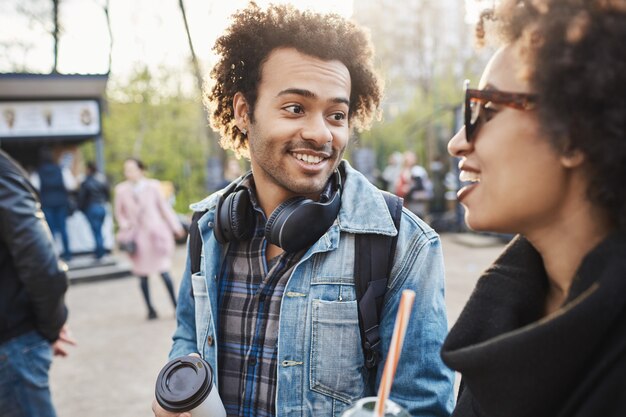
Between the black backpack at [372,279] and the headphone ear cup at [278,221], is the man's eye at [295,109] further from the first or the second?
the black backpack at [372,279]

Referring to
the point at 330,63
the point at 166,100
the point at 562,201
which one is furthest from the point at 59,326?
the point at 166,100

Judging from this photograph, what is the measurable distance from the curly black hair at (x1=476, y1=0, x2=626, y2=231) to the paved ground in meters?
4.08

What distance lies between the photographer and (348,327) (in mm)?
1676

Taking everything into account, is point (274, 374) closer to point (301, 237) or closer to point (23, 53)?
point (301, 237)

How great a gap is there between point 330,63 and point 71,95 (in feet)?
32.5

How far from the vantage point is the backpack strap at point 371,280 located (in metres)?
1.66

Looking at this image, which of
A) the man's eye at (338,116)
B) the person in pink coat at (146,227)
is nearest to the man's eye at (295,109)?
the man's eye at (338,116)

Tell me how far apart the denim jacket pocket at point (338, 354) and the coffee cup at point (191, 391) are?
1.02 ft

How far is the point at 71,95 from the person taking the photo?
34.2 ft

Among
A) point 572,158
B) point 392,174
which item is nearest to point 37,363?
point 572,158

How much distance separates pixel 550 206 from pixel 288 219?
846 millimetres

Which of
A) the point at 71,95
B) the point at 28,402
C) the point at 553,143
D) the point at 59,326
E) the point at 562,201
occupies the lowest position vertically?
the point at 28,402

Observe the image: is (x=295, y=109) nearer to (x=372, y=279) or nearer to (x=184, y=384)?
(x=372, y=279)

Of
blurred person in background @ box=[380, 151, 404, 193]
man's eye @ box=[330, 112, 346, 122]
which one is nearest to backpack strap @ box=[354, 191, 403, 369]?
man's eye @ box=[330, 112, 346, 122]
